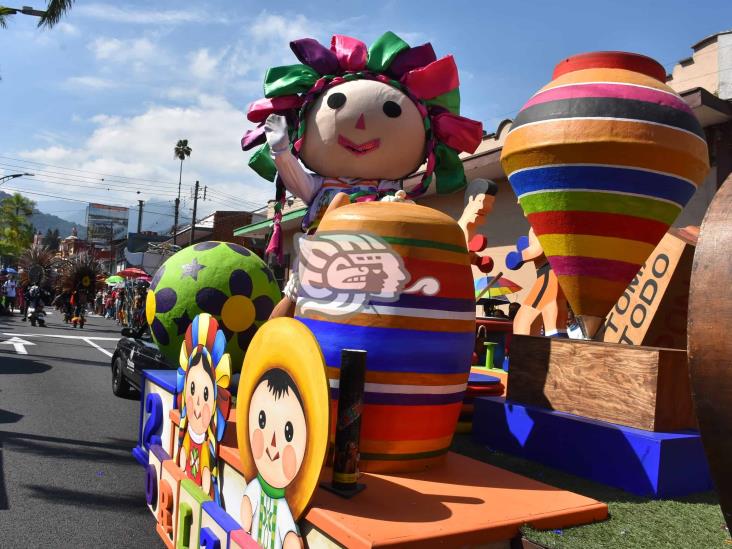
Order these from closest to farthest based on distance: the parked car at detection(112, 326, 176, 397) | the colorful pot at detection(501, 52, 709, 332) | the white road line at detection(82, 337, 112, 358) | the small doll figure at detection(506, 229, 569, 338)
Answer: the colorful pot at detection(501, 52, 709, 332), the small doll figure at detection(506, 229, 569, 338), the parked car at detection(112, 326, 176, 397), the white road line at detection(82, 337, 112, 358)

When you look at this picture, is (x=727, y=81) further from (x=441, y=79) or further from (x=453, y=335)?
(x=453, y=335)

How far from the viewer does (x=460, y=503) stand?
2.07 m

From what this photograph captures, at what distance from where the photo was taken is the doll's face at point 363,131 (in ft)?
11.9

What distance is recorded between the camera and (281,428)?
2119 mm

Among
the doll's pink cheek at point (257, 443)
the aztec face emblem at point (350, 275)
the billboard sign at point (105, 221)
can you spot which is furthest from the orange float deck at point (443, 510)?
the billboard sign at point (105, 221)

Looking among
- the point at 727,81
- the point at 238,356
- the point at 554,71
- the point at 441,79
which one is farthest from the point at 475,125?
the point at 727,81

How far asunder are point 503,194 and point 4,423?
9514mm

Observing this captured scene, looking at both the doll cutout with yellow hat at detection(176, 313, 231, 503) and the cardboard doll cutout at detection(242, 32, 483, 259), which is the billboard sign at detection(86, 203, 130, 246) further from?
the doll cutout with yellow hat at detection(176, 313, 231, 503)

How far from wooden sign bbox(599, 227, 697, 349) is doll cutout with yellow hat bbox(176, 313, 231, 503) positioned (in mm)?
2003

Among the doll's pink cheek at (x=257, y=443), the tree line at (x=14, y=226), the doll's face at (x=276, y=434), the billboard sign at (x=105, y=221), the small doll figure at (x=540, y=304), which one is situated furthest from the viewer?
the billboard sign at (x=105, y=221)

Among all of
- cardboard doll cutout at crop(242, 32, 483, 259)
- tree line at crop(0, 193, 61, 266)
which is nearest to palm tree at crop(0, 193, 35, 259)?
tree line at crop(0, 193, 61, 266)

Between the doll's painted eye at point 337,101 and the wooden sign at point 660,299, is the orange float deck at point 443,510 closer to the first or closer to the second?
the wooden sign at point 660,299

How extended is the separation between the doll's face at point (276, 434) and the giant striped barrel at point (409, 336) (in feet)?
0.95

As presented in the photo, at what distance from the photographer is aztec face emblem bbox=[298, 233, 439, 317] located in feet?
7.77
